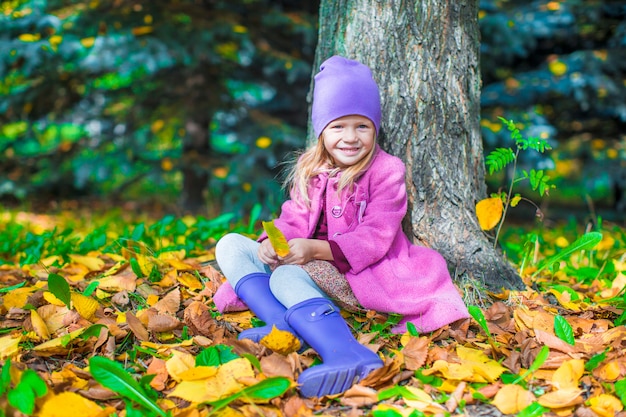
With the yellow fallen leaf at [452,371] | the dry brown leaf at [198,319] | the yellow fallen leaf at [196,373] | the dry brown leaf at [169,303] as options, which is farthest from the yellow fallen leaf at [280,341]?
the dry brown leaf at [169,303]

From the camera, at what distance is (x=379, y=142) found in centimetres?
253

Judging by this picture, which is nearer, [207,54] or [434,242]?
[434,242]

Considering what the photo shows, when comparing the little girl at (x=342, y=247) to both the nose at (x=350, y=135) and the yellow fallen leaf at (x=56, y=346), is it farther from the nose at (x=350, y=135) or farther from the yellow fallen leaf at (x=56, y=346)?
the yellow fallen leaf at (x=56, y=346)

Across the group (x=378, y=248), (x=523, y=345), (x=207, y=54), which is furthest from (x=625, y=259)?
(x=207, y=54)

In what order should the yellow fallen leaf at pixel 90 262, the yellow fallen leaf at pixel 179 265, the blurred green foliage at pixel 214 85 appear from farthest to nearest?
1. the blurred green foliage at pixel 214 85
2. the yellow fallen leaf at pixel 90 262
3. the yellow fallen leaf at pixel 179 265

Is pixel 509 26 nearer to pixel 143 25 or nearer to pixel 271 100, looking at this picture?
pixel 271 100

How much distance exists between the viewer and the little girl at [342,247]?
2039 mm

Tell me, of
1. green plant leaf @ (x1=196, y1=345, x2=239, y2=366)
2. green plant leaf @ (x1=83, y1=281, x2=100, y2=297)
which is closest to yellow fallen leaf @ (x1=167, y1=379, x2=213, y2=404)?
green plant leaf @ (x1=196, y1=345, x2=239, y2=366)

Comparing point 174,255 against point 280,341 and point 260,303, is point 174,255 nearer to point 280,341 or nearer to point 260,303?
point 260,303

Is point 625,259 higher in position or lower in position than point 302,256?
lower

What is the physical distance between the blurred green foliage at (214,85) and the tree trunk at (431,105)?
8.05 ft

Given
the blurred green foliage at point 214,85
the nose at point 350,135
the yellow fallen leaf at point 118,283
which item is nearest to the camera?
the nose at point 350,135

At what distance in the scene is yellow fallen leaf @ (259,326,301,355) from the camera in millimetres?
1773

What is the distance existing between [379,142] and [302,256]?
0.74 m
